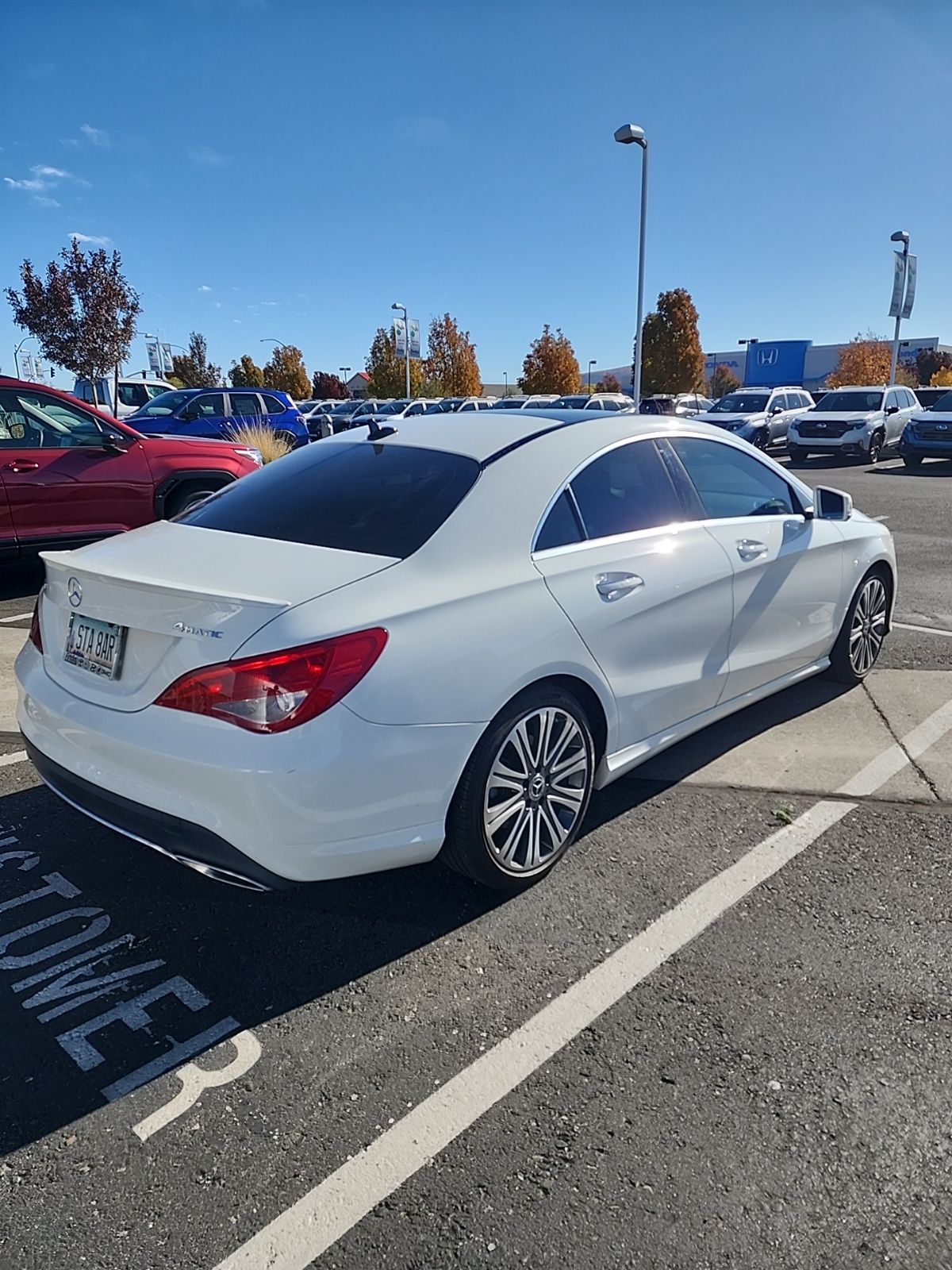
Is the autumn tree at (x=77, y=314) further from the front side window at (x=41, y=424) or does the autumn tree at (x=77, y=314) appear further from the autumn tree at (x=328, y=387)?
the autumn tree at (x=328, y=387)

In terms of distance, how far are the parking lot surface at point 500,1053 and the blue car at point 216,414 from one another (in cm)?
1568

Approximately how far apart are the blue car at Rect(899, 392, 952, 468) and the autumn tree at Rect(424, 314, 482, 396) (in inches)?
1562

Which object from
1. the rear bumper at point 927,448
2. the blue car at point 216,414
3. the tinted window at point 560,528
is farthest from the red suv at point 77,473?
the rear bumper at point 927,448

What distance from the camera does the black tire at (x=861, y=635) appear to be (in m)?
4.93

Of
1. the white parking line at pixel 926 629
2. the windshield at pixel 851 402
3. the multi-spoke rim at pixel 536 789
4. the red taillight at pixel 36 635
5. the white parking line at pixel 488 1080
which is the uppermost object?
the windshield at pixel 851 402

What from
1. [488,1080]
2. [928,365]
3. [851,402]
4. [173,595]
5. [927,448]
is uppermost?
[928,365]

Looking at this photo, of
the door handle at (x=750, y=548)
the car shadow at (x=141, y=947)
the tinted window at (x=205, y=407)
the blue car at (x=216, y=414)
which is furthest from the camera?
the tinted window at (x=205, y=407)

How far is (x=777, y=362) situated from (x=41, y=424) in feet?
160

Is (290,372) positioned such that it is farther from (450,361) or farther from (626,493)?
(626,493)

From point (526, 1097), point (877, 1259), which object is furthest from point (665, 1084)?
point (877, 1259)

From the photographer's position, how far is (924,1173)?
2.01 m

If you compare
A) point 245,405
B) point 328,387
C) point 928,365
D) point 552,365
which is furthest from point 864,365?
point 245,405

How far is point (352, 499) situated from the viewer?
3270 mm

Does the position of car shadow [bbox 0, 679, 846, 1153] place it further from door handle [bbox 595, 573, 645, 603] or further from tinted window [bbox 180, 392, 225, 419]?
tinted window [bbox 180, 392, 225, 419]
